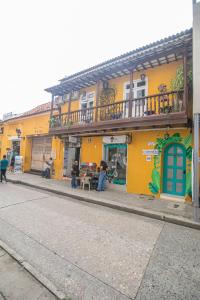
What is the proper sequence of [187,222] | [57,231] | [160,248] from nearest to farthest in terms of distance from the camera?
[160,248]
[57,231]
[187,222]

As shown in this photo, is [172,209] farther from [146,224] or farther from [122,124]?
[122,124]

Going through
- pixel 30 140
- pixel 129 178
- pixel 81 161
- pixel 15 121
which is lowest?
pixel 129 178

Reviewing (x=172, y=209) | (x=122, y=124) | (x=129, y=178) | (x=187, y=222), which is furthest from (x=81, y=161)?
(x=187, y=222)

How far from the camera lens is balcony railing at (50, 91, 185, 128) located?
287 inches

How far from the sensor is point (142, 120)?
25.1 feet

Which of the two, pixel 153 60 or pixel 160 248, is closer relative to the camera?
pixel 160 248

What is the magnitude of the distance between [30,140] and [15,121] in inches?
114

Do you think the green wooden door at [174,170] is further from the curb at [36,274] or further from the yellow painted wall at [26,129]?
the yellow painted wall at [26,129]

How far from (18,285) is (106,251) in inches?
67.2

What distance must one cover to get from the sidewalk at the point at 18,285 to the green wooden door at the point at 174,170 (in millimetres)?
6940

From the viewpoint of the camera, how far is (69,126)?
34.3ft

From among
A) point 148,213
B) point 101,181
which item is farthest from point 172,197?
point 101,181

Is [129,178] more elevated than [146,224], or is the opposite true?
[129,178]

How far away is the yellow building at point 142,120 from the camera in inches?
291
